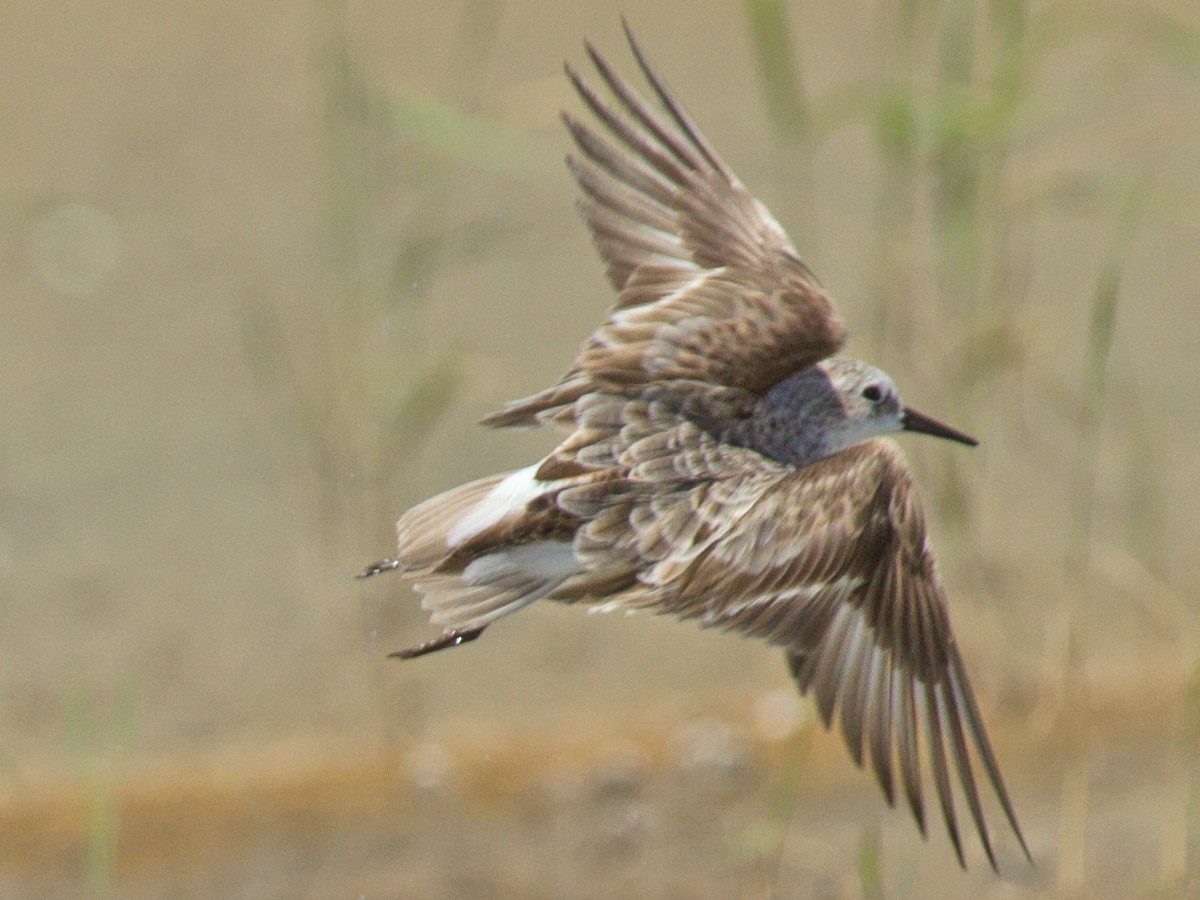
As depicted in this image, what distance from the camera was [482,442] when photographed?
5508 millimetres

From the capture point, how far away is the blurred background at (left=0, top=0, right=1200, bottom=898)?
15.3 feet

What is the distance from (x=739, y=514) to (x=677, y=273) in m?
0.66

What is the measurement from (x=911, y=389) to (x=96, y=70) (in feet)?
8.03

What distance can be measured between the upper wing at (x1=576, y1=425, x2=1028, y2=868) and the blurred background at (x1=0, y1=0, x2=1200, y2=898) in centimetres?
42

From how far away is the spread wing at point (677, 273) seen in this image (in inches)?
144

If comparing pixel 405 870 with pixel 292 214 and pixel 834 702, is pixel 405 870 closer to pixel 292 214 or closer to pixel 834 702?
pixel 834 702

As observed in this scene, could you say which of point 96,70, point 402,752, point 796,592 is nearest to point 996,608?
point 402,752

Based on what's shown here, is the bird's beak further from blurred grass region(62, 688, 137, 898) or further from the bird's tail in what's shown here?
blurred grass region(62, 688, 137, 898)

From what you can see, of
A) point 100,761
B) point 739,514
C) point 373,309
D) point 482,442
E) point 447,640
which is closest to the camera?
point 739,514

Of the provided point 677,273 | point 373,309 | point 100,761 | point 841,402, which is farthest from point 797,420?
point 100,761

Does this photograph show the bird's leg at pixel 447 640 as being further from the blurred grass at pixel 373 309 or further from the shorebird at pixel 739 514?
the blurred grass at pixel 373 309

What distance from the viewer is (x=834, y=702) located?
11.9 ft

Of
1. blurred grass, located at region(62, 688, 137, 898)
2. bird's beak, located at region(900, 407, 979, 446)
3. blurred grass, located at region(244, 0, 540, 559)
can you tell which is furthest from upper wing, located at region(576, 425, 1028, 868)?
blurred grass, located at region(62, 688, 137, 898)

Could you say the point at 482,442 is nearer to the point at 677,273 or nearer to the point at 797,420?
the point at 677,273
